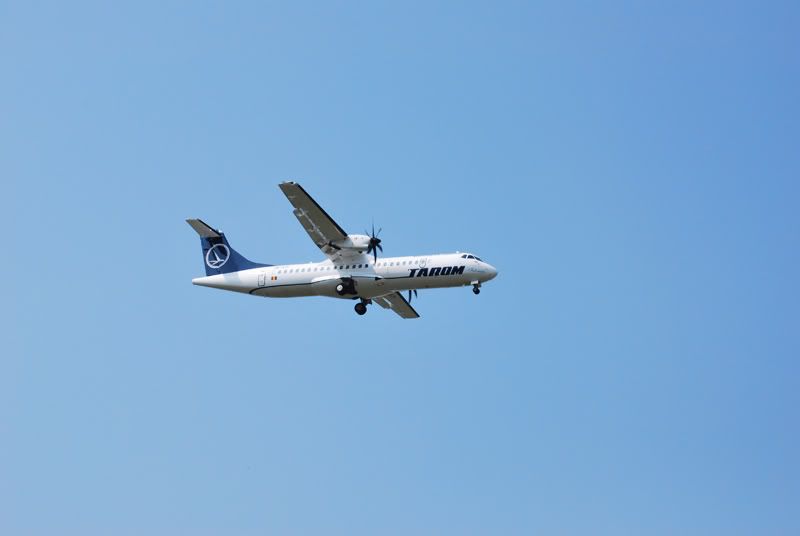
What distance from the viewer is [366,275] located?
135 ft

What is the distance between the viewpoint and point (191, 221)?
45438 millimetres

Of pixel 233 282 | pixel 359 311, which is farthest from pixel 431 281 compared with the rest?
pixel 233 282

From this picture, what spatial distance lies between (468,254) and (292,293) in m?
8.06

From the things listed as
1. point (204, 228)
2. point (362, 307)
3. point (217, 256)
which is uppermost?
point (204, 228)

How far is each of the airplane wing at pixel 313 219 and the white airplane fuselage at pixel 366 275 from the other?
1073 mm

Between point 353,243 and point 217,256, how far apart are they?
25.4ft

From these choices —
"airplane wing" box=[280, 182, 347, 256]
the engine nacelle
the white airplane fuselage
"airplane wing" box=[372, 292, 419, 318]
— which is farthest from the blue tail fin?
"airplane wing" box=[372, 292, 419, 318]

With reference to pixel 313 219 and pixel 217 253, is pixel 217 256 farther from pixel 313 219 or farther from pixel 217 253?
pixel 313 219

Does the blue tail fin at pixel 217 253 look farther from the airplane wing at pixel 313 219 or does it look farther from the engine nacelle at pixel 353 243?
the engine nacelle at pixel 353 243

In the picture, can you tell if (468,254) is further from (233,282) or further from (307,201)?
(233,282)

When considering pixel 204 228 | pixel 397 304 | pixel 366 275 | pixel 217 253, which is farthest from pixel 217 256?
pixel 397 304

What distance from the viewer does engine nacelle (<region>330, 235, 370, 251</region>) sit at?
4103cm

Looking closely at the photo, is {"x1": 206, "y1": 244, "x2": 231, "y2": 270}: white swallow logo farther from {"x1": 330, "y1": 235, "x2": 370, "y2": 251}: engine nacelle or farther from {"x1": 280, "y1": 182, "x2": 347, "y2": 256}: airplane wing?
{"x1": 330, "y1": 235, "x2": 370, "y2": 251}: engine nacelle

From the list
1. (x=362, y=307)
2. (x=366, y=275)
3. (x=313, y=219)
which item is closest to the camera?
(x=313, y=219)
